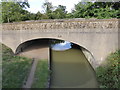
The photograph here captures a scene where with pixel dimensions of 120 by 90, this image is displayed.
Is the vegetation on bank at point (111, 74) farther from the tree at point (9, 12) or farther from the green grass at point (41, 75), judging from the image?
the tree at point (9, 12)

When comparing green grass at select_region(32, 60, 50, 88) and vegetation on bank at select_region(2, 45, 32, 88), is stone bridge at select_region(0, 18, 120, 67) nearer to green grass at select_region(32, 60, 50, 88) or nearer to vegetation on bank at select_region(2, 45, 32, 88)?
vegetation on bank at select_region(2, 45, 32, 88)

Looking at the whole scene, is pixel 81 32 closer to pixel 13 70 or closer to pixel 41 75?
pixel 41 75

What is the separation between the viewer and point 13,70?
5.94 meters

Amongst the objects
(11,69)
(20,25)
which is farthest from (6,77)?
(20,25)

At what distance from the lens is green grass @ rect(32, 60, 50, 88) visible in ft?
16.6

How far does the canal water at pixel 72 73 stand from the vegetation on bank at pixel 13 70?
5.04ft

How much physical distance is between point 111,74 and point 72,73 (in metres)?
2.31

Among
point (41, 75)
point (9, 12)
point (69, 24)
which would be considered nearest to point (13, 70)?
point (41, 75)

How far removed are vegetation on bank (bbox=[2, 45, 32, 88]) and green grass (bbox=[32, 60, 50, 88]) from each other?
54 centimetres

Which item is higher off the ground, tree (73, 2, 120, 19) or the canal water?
tree (73, 2, 120, 19)

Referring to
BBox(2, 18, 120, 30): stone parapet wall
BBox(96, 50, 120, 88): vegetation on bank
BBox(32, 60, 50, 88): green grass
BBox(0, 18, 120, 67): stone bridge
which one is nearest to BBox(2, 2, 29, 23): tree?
BBox(2, 18, 120, 30): stone parapet wall

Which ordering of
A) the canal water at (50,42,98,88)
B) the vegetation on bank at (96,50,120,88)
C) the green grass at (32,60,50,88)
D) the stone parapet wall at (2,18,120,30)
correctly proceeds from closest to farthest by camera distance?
1. the green grass at (32,60,50,88)
2. the vegetation on bank at (96,50,120,88)
3. the canal water at (50,42,98,88)
4. the stone parapet wall at (2,18,120,30)

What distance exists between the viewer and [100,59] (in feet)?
22.5

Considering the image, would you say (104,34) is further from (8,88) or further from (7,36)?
(7,36)
